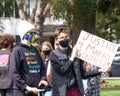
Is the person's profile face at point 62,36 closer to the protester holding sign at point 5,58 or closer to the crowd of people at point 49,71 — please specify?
the crowd of people at point 49,71

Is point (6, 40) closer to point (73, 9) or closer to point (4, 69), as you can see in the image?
point (4, 69)

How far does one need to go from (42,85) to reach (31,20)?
14680mm

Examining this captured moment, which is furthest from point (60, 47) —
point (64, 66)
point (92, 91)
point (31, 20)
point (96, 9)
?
point (31, 20)

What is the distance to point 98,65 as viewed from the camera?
7.92 meters

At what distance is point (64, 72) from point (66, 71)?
4 centimetres

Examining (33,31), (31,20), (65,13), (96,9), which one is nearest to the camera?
(33,31)

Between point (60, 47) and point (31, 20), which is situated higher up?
point (60, 47)

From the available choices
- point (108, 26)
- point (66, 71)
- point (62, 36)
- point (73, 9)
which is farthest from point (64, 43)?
point (108, 26)

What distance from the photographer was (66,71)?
733 cm

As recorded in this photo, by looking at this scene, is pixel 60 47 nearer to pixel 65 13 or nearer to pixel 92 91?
pixel 92 91

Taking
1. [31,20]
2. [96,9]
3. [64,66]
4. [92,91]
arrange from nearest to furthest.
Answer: [64,66], [92,91], [96,9], [31,20]

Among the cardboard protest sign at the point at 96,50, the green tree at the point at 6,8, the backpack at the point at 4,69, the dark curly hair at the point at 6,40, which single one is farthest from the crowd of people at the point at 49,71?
the green tree at the point at 6,8

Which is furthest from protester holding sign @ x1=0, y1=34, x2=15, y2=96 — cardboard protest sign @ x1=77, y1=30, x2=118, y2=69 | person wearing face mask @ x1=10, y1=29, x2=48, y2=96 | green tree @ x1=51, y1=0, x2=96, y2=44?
green tree @ x1=51, y1=0, x2=96, y2=44

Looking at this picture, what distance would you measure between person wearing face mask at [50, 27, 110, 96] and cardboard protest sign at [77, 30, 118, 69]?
0.35 meters
